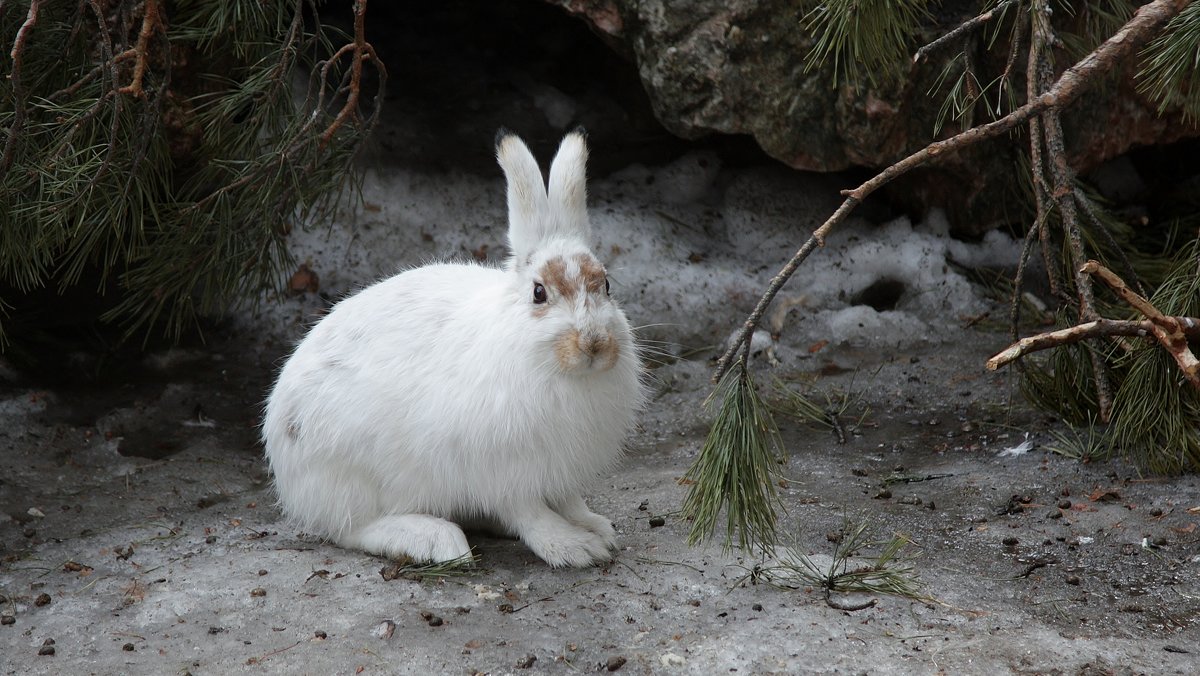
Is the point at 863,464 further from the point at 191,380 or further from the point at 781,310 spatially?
the point at 191,380

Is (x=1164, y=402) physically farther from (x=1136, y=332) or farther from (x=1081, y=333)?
(x=1081, y=333)

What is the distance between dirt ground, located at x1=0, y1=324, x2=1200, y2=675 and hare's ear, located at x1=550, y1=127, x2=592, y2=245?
115cm

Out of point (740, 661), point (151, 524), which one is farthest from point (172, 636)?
point (740, 661)

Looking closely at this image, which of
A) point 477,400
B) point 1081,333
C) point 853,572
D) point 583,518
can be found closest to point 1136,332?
point 1081,333

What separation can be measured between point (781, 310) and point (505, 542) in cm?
263

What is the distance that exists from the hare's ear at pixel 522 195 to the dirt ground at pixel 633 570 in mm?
1102

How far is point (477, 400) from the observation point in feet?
12.3

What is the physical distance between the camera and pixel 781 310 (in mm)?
6246

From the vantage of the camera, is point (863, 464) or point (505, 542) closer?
point (505, 542)

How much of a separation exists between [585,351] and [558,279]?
10.0 inches

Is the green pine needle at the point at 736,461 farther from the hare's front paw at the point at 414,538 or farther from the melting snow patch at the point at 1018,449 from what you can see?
the melting snow patch at the point at 1018,449

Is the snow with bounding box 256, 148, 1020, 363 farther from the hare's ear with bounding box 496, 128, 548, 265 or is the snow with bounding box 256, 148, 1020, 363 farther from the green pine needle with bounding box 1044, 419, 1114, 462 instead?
the hare's ear with bounding box 496, 128, 548, 265

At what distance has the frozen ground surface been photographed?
3.28 m

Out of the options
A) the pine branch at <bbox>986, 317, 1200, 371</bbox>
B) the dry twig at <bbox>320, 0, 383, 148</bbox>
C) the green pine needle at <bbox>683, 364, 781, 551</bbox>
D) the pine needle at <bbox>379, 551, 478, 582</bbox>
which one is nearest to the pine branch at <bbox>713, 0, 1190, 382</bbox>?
the green pine needle at <bbox>683, 364, 781, 551</bbox>
